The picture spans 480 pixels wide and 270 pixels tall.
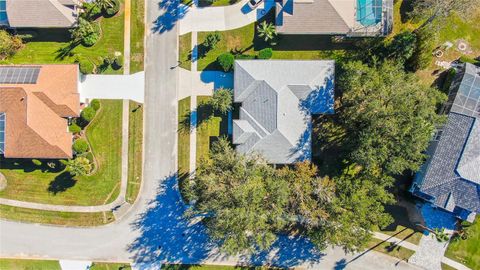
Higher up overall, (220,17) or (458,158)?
(220,17)

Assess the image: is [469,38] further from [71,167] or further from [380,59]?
[71,167]

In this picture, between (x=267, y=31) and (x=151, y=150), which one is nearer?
(x=267, y=31)

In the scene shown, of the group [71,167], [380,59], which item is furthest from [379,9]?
[71,167]

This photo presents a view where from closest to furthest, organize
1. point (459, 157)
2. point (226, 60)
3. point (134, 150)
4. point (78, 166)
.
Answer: point (459, 157)
point (78, 166)
point (226, 60)
point (134, 150)

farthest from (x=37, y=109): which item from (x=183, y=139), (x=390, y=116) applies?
(x=390, y=116)

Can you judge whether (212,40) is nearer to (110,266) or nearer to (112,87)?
(112,87)

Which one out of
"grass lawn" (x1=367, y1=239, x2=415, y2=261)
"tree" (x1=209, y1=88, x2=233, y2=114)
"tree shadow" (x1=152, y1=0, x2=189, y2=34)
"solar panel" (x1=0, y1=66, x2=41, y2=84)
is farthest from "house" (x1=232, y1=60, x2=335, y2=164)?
"solar panel" (x1=0, y1=66, x2=41, y2=84)
